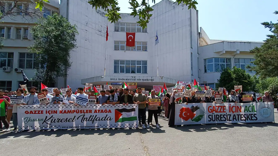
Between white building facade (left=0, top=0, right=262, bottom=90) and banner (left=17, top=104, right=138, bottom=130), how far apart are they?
55.1ft

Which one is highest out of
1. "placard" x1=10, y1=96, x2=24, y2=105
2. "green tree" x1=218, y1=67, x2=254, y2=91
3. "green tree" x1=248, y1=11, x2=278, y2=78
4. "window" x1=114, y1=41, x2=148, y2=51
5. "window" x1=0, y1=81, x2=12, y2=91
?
"window" x1=114, y1=41, x2=148, y2=51

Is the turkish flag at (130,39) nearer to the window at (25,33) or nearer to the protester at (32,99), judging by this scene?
the window at (25,33)

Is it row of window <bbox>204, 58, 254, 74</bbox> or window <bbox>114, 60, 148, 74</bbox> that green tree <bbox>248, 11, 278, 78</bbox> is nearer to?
row of window <bbox>204, 58, 254, 74</bbox>

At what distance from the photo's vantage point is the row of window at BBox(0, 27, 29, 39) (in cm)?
2583

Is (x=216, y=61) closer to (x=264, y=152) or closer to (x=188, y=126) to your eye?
(x=188, y=126)

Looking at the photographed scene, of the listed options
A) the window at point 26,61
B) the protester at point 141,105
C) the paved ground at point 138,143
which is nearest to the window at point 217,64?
the paved ground at point 138,143

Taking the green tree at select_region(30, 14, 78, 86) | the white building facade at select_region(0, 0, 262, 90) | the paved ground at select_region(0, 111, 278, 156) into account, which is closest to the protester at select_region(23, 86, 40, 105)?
the paved ground at select_region(0, 111, 278, 156)

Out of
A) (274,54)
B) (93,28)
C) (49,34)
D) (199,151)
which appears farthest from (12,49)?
(274,54)

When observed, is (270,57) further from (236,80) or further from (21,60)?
(21,60)

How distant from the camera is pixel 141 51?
107 feet

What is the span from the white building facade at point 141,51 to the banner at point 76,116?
16784mm

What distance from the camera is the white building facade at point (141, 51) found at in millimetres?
26422

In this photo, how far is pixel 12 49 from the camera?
26.1 metres

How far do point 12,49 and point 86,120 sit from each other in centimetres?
2394
